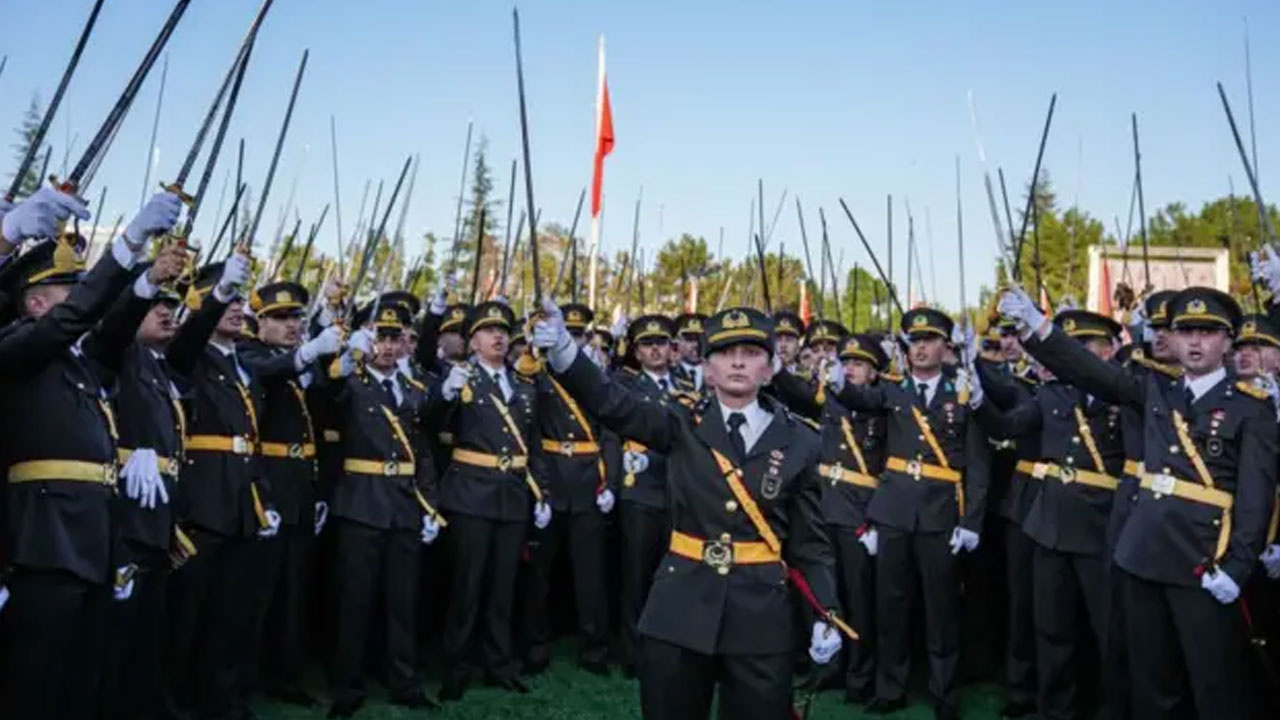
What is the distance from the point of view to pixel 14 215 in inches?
157

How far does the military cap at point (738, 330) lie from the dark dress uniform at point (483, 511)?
3.24m

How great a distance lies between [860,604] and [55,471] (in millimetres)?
5557

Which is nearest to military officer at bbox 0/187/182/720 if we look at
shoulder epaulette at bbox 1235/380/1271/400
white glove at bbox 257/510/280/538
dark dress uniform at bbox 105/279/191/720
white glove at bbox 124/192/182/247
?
white glove at bbox 124/192/182/247

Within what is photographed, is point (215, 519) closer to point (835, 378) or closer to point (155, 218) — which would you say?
point (155, 218)

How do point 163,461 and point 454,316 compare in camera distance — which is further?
point 454,316

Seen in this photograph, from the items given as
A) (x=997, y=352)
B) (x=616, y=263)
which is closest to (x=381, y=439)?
(x=997, y=352)

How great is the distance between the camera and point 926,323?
8000mm

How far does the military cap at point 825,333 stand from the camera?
923 cm

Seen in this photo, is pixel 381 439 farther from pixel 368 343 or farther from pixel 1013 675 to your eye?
pixel 1013 675

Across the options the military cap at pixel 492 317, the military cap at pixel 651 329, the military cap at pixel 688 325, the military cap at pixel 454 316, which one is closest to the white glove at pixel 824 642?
the military cap at pixel 492 317

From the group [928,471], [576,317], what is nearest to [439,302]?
[576,317]

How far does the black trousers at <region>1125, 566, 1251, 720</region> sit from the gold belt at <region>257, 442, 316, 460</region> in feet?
16.5

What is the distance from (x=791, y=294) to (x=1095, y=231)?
1588 centimetres

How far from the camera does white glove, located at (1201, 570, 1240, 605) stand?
5.25 metres
